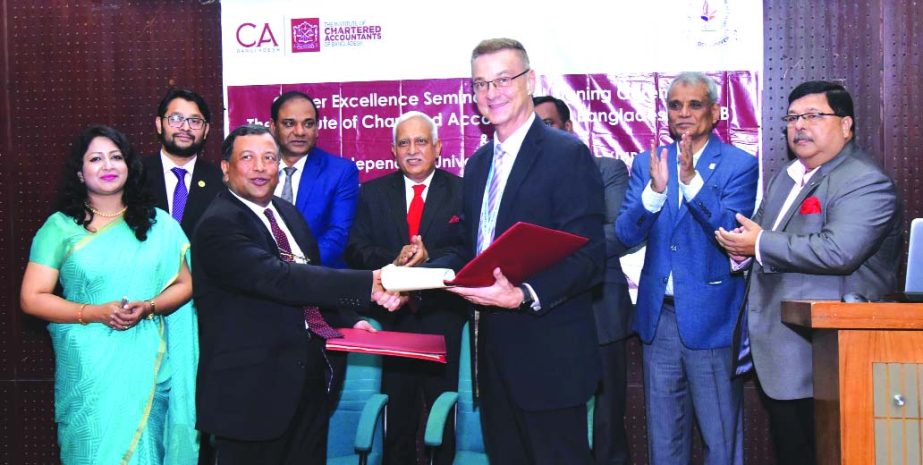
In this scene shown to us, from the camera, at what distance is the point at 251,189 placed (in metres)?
3.21

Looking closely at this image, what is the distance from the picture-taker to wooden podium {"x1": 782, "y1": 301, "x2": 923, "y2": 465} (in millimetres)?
2807

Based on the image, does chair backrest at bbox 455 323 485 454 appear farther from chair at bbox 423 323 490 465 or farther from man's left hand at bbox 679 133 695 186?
man's left hand at bbox 679 133 695 186

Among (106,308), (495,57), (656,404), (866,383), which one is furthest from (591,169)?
(106,308)

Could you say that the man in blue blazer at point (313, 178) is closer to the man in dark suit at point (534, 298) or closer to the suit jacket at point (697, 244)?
the suit jacket at point (697, 244)

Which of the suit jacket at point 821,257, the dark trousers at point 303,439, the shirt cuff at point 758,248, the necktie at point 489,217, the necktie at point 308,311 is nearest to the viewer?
the necktie at point 489,217

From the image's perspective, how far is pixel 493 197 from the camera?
116 inches

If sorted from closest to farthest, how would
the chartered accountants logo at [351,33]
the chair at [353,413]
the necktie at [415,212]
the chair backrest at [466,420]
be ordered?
1. the chair backrest at [466,420]
2. the chair at [353,413]
3. the necktie at [415,212]
4. the chartered accountants logo at [351,33]

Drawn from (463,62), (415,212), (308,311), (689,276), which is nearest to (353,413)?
(308,311)

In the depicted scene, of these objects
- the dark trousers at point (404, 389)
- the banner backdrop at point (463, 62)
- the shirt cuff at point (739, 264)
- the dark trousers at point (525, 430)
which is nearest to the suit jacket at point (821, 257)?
the shirt cuff at point (739, 264)

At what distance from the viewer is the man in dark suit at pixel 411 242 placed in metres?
4.29

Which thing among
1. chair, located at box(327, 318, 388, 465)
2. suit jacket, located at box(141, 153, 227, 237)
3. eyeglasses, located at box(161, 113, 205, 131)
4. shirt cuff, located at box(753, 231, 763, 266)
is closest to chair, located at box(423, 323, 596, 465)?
chair, located at box(327, 318, 388, 465)

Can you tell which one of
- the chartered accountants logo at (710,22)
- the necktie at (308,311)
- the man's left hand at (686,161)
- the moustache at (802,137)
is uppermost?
the chartered accountants logo at (710,22)

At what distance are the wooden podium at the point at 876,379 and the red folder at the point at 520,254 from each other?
920 millimetres

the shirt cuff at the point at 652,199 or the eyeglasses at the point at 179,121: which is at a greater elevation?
the eyeglasses at the point at 179,121
